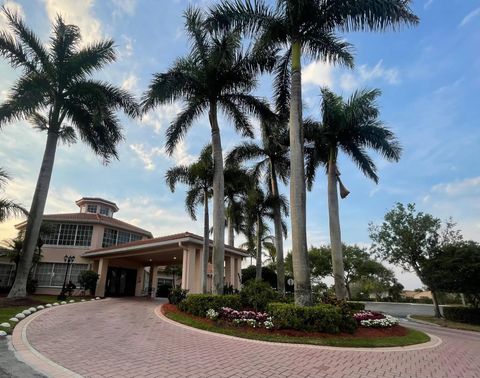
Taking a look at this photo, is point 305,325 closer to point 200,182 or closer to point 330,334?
point 330,334

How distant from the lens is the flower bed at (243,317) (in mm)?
9445

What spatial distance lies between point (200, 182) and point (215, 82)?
542 cm

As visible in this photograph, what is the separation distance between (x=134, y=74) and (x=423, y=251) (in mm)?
24927

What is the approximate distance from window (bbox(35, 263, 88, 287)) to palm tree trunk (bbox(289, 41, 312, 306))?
21.9 meters

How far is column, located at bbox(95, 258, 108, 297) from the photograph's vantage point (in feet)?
75.7

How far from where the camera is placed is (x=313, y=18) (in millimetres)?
11977

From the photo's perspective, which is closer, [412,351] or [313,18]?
[412,351]

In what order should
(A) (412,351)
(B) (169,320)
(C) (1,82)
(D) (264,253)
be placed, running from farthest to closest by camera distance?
(D) (264,253) → (C) (1,82) → (B) (169,320) → (A) (412,351)

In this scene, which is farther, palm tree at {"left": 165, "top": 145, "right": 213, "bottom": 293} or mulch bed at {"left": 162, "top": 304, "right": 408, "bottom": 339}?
palm tree at {"left": 165, "top": 145, "right": 213, "bottom": 293}

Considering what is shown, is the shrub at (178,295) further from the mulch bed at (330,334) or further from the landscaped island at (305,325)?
the mulch bed at (330,334)

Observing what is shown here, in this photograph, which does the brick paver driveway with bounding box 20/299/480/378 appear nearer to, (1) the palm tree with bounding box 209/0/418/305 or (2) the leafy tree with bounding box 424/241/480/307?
(1) the palm tree with bounding box 209/0/418/305

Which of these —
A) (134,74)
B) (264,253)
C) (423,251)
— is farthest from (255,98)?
(264,253)

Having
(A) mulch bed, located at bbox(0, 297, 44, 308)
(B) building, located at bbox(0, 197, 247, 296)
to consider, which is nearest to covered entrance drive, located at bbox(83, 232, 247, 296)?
(B) building, located at bbox(0, 197, 247, 296)

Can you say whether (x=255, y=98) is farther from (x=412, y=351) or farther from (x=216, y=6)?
(x=412, y=351)
